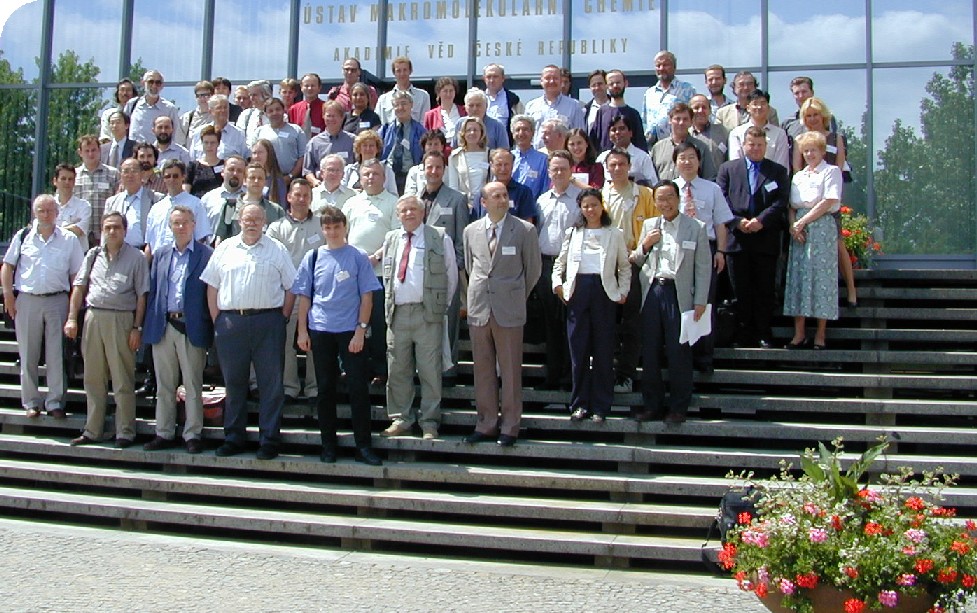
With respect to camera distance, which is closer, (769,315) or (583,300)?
(583,300)

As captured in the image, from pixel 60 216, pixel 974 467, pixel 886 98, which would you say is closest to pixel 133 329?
pixel 60 216

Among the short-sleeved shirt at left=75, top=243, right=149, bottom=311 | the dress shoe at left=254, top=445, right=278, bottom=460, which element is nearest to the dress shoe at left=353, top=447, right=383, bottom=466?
the dress shoe at left=254, top=445, right=278, bottom=460

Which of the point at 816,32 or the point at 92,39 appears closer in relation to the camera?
the point at 816,32

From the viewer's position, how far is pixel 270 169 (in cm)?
1030

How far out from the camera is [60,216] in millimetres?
10617

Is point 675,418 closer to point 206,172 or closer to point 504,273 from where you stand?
point 504,273

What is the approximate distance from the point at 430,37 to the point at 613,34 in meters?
2.46

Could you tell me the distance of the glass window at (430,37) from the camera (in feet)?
47.3

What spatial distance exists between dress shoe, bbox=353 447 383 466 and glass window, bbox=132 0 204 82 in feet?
29.1

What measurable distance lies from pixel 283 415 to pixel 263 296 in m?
1.10

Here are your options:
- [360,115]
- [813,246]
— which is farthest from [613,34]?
[813,246]

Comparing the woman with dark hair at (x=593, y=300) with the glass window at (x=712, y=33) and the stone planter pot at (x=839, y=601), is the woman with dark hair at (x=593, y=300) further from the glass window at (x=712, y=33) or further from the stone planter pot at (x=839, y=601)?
the glass window at (x=712, y=33)

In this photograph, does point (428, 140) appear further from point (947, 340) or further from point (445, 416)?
point (947, 340)

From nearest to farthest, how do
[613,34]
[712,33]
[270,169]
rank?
[270,169]
[712,33]
[613,34]
